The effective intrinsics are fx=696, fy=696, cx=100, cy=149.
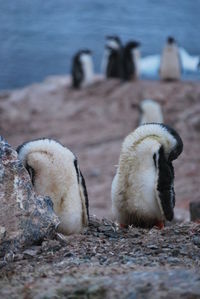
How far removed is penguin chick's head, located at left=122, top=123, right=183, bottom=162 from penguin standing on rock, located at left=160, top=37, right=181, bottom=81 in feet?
41.4

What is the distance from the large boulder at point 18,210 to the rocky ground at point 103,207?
0.07 m

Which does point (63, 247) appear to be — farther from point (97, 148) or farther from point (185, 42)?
point (185, 42)

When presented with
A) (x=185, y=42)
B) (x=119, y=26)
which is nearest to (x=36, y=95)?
(x=119, y=26)

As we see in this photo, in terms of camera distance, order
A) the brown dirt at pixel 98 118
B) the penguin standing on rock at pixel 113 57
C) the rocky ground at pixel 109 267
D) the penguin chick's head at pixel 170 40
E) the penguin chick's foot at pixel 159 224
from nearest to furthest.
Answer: the rocky ground at pixel 109 267 < the penguin chick's foot at pixel 159 224 < the brown dirt at pixel 98 118 < the penguin chick's head at pixel 170 40 < the penguin standing on rock at pixel 113 57

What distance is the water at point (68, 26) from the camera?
15.9 m

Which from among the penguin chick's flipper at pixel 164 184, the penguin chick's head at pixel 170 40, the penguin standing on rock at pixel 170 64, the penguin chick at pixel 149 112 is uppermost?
the penguin chick's head at pixel 170 40

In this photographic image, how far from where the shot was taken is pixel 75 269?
3627 millimetres

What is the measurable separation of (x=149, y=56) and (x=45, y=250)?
15.3 m

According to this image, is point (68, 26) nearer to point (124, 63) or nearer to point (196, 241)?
point (124, 63)

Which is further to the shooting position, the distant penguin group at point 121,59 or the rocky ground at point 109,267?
the distant penguin group at point 121,59

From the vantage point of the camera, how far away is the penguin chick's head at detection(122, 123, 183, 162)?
17.0ft

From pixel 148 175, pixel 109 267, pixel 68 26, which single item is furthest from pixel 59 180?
pixel 68 26

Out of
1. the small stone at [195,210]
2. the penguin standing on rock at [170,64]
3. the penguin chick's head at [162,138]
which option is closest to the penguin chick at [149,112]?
the penguin standing on rock at [170,64]

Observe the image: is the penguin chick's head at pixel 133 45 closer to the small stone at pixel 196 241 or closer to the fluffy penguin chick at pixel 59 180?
the fluffy penguin chick at pixel 59 180
